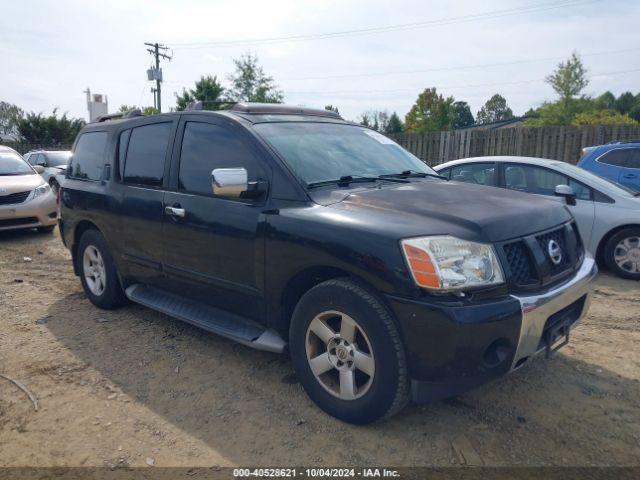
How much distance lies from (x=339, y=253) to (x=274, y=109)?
1750mm

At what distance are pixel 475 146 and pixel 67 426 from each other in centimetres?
1248

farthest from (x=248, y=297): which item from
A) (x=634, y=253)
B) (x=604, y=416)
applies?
(x=634, y=253)

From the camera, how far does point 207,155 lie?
380 centimetres

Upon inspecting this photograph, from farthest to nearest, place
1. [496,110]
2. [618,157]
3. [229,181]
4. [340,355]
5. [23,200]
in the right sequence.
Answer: [496,110], [23,200], [618,157], [229,181], [340,355]

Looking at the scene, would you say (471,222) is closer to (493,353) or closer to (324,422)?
(493,353)

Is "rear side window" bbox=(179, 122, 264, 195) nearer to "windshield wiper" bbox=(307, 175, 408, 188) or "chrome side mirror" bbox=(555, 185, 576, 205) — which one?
"windshield wiper" bbox=(307, 175, 408, 188)

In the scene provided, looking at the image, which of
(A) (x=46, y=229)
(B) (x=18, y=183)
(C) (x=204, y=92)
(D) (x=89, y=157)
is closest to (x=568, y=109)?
(C) (x=204, y=92)

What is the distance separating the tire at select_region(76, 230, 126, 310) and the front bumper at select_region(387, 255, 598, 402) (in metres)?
3.21

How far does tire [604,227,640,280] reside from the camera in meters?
6.02

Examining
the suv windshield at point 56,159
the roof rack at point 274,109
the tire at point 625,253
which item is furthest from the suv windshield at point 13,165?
the tire at point 625,253

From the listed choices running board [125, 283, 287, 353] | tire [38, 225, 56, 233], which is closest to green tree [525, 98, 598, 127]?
tire [38, 225, 56, 233]

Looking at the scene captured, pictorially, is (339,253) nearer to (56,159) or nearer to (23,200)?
(23,200)

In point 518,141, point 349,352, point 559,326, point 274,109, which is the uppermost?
point 274,109

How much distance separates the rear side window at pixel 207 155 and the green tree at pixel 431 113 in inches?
1792
